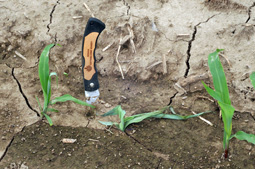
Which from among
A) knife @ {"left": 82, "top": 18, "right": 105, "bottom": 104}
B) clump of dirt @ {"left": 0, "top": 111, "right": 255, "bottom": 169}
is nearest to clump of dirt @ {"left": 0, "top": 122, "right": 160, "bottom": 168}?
clump of dirt @ {"left": 0, "top": 111, "right": 255, "bottom": 169}

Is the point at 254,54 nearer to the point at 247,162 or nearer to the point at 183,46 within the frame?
the point at 183,46

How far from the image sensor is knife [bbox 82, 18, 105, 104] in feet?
7.22

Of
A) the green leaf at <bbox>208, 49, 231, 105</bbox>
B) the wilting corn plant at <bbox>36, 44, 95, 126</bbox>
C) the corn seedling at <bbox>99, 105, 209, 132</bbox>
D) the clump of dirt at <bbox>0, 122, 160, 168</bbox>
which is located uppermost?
the green leaf at <bbox>208, 49, 231, 105</bbox>

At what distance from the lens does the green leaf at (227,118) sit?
1827 mm

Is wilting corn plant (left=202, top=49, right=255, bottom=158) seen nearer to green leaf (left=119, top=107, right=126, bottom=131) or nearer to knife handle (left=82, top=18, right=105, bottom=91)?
green leaf (left=119, top=107, right=126, bottom=131)

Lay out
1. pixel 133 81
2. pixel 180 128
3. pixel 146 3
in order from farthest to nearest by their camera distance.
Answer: pixel 146 3
pixel 133 81
pixel 180 128

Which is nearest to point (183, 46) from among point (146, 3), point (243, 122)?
point (146, 3)

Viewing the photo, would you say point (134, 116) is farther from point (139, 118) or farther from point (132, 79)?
point (132, 79)

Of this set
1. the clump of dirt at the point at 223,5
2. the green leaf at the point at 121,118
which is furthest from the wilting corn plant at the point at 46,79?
the clump of dirt at the point at 223,5

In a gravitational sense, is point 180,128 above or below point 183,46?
below

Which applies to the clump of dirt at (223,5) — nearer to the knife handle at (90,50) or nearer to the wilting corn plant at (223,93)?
the wilting corn plant at (223,93)

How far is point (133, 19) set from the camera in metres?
3.05

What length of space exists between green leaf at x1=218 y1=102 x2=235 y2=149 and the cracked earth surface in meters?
0.12

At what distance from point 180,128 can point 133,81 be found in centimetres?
66
